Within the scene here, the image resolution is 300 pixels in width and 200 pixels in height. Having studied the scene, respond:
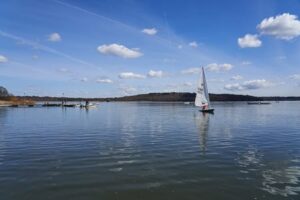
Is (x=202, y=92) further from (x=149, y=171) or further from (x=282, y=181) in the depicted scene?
(x=282, y=181)

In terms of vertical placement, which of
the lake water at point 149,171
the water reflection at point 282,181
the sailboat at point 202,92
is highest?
the sailboat at point 202,92

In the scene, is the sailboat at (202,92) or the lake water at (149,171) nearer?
the lake water at (149,171)

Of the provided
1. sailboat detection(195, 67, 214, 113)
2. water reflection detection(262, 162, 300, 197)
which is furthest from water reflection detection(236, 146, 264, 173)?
sailboat detection(195, 67, 214, 113)

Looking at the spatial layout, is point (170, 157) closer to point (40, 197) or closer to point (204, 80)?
point (40, 197)

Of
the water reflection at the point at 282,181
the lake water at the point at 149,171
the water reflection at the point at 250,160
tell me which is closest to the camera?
the lake water at the point at 149,171

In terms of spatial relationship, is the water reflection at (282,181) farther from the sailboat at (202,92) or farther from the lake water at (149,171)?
the sailboat at (202,92)

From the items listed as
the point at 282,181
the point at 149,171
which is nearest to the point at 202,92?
the point at 149,171

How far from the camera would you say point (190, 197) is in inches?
623

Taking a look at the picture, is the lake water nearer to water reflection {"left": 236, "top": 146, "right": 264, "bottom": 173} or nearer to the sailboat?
water reflection {"left": 236, "top": 146, "right": 264, "bottom": 173}

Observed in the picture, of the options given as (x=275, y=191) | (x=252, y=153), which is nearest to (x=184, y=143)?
(x=252, y=153)

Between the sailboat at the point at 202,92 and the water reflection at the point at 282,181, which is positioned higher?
the sailboat at the point at 202,92

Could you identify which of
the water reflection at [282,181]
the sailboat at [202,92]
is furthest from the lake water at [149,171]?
the sailboat at [202,92]

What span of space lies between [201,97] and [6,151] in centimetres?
6843

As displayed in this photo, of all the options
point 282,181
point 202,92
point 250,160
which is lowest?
point 282,181
